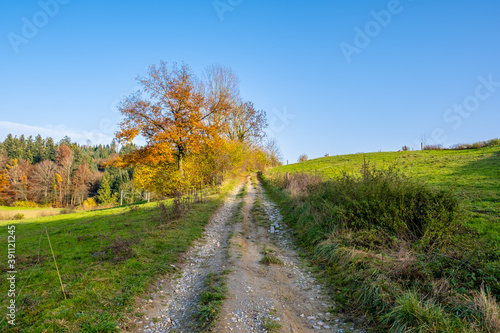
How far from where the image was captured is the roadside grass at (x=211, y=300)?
417 centimetres

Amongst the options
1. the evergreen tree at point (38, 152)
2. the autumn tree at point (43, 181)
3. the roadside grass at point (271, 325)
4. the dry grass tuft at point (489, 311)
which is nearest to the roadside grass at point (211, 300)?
the roadside grass at point (271, 325)

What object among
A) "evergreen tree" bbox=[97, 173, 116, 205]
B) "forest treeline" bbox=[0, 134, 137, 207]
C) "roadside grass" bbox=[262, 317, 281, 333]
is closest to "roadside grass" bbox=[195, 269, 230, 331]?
"roadside grass" bbox=[262, 317, 281, 333]

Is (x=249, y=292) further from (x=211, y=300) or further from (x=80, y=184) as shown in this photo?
(x=80, y=184)

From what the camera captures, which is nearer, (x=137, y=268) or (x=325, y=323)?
(x=325, y=323)

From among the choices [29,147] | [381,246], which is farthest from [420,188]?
[29,147]

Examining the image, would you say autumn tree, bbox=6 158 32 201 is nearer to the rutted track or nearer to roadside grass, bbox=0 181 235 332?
roadside grass, bbox=0 181 235 332

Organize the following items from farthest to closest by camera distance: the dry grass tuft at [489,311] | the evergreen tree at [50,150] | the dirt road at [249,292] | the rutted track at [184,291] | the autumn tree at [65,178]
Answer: the evergreen tree at [50,150] < the autumn tree at [65,178] < the rutted track at [184,291] < the dirt road at [249,292] < the dry grass tuft at [489,311]

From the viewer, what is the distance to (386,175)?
8.58 meters

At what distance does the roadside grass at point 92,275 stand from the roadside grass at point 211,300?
4.37 ft

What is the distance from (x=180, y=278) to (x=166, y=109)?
16817mm

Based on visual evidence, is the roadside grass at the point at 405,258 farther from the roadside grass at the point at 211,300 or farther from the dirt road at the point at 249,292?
the roadside grass at the point at 211,300

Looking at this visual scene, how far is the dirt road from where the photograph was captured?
13.8ft

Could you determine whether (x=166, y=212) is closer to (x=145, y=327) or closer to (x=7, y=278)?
(x=7, y=278)

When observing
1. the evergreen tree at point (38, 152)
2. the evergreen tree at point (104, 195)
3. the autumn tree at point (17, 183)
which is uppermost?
the evergreen tree at point (38, 152)
